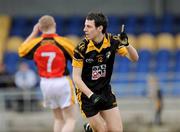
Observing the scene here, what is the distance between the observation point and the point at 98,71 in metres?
9.45

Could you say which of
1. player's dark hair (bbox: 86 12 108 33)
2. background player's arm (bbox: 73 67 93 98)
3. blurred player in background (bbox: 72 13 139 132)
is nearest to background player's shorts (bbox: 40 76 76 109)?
blurred player in background (bbox: 72 13 139 132)

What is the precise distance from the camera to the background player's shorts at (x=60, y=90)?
10.9 m

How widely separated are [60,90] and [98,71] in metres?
1.63

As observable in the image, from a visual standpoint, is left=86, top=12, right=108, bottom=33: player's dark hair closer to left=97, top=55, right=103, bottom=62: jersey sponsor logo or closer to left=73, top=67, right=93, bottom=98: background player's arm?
left=97, top=55, right=103, bottom=62: jersey sponsor logo

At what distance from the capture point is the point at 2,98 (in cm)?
1675

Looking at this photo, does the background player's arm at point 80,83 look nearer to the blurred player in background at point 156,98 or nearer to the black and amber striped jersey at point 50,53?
the black and amber striped jersey at point 50,53

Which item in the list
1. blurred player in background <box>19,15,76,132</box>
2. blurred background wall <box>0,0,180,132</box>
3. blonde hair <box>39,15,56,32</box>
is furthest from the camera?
blurred background wall <box>0,0,180,132</box>

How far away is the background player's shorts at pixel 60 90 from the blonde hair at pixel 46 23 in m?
0.75

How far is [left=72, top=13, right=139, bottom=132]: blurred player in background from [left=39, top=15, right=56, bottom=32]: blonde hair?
1.41 meters

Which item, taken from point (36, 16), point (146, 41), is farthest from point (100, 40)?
point (36, 16)

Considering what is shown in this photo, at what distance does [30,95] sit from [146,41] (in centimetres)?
559

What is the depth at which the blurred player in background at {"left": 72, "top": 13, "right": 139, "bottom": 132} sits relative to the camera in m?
9.29

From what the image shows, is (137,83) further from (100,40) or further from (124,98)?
(100,40)

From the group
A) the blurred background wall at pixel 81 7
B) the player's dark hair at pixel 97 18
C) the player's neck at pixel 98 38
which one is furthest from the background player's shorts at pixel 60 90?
the blurred background wall at pixel 81 7
